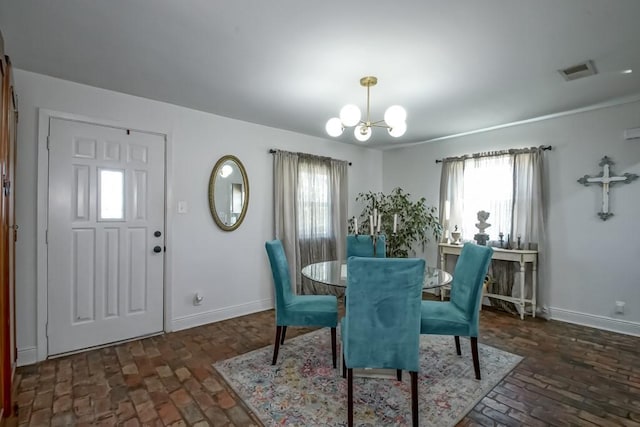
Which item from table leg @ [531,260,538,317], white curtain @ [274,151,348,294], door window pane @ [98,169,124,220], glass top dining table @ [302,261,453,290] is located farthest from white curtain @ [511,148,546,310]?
door window pane @ [98,169,124,220]

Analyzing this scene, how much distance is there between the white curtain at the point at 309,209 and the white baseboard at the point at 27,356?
8.12ft

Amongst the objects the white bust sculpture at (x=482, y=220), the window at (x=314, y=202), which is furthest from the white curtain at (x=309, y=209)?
the white bust sculpture at (x=482, y=220)

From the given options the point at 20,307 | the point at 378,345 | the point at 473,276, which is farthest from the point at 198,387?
the point at 473,276

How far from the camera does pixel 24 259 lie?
8.36ft

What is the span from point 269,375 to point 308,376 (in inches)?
11.6

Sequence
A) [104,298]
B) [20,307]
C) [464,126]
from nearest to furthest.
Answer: [20,307] < [104,298] < [464,126]

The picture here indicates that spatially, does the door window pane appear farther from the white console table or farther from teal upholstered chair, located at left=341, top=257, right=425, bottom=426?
the white console table

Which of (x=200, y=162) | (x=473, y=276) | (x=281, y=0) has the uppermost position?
(x=281, y=0)

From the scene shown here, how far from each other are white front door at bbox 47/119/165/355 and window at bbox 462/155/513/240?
3.89 meters

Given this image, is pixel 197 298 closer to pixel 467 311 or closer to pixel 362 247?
pixel 362 247

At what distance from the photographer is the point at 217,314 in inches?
142

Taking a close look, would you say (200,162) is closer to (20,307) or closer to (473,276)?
(20,307)

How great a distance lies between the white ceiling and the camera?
1.75 m

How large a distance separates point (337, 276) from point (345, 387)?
0.79 m
